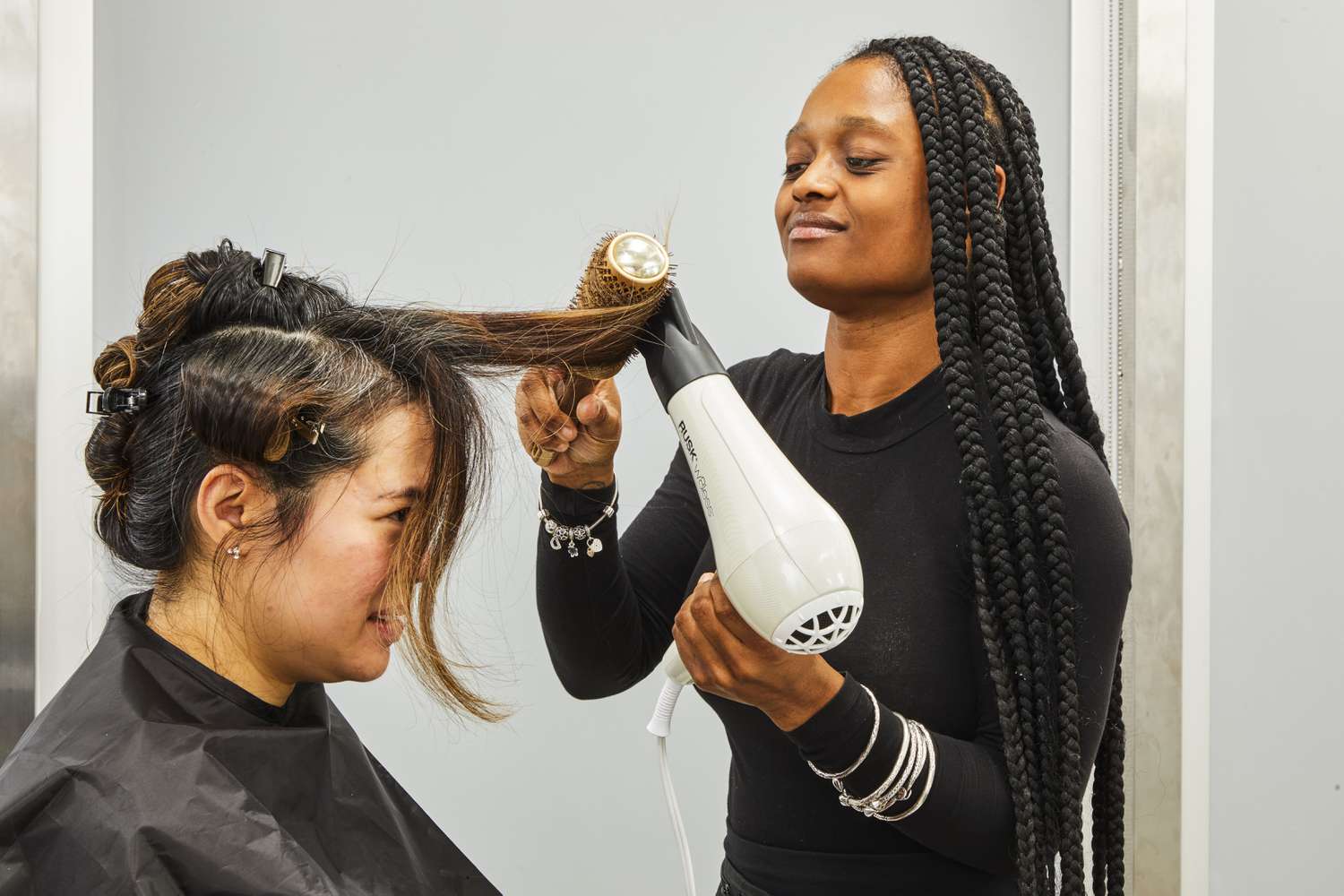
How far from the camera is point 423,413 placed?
97 centimetres

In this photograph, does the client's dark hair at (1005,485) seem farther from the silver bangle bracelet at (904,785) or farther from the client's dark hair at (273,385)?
the client's dark hair at (273,385)

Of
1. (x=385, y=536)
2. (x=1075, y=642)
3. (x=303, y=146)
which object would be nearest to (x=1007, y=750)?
(x=1075, y=642)

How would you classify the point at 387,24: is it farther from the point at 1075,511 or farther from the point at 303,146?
the point at 1075,511

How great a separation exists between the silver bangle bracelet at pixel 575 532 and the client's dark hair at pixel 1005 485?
344mm

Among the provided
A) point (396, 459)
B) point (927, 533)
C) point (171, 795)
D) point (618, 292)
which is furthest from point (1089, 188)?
point (171, 795)

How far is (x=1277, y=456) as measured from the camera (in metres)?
1.57

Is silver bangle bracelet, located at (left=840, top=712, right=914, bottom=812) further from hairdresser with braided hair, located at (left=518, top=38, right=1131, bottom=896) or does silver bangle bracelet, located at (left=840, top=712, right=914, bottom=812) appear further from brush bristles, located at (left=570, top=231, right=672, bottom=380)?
brush bristles, located at (left=570, top=231, right=672, bottom=380)

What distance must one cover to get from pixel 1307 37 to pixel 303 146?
1467mm

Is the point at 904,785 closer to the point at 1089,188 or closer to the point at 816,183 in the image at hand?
the point at 816,183

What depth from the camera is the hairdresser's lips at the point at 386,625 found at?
95cm

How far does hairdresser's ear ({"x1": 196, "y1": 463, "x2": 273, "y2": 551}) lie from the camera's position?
0.90 metres

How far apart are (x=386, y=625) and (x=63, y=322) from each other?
0.78 m

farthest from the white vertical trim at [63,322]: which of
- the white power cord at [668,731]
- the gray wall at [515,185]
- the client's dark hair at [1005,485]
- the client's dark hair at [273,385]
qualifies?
the client's dark hair at [1005,485]

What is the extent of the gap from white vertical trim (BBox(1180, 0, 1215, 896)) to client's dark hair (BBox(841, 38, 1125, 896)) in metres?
0.61
